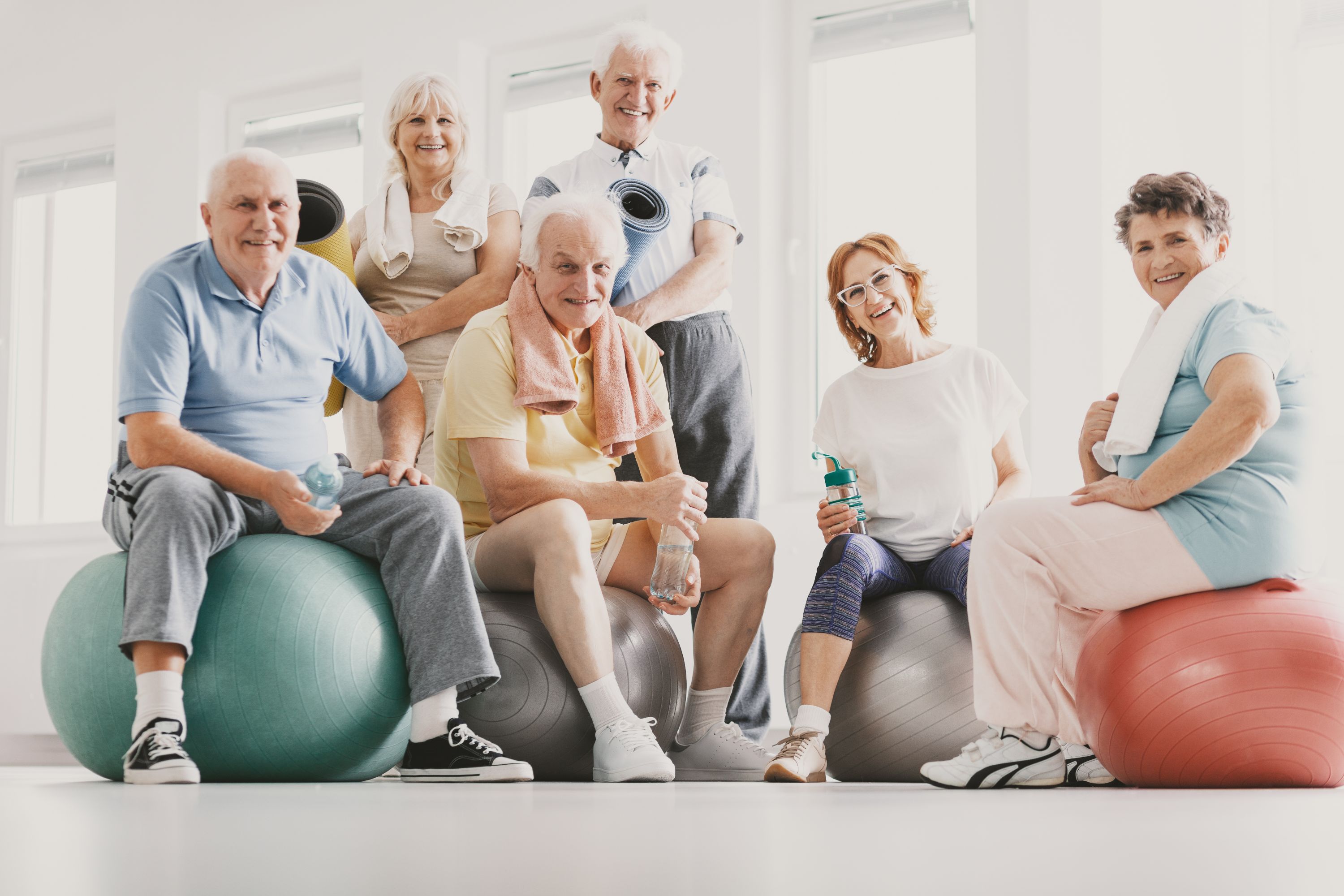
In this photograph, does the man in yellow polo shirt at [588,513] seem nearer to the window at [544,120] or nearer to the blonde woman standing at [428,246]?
the blonde woman standing at [428,246]

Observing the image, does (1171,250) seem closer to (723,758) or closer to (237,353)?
(723,758)

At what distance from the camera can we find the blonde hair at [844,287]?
2.77 m

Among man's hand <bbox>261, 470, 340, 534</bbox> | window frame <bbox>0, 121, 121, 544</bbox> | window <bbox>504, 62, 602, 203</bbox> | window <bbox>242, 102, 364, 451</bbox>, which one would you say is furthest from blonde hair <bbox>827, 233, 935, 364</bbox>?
window frame <bbox>0, 121, 121, 544</bbox>

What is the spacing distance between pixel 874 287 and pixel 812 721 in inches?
37.2

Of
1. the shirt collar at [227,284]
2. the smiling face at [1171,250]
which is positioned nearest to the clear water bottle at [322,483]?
the shirt collar at [227,284]

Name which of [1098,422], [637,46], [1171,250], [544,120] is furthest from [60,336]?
[1171,250]

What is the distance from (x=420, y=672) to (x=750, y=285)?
8.84ft

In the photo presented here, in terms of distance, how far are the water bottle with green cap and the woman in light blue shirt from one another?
477 millimetres

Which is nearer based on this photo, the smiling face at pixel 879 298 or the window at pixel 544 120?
the smiling face at pixel 879 298

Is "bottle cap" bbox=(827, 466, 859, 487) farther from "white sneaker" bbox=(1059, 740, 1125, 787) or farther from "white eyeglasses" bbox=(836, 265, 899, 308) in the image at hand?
"white sneaker" bbox=(1059, 740, 1125, 787)

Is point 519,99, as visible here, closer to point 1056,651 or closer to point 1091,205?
point 1091,205

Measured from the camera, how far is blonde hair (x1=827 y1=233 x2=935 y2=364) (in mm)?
2768

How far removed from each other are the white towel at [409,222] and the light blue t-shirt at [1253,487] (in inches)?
63.8

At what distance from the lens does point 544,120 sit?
539 centimetres
